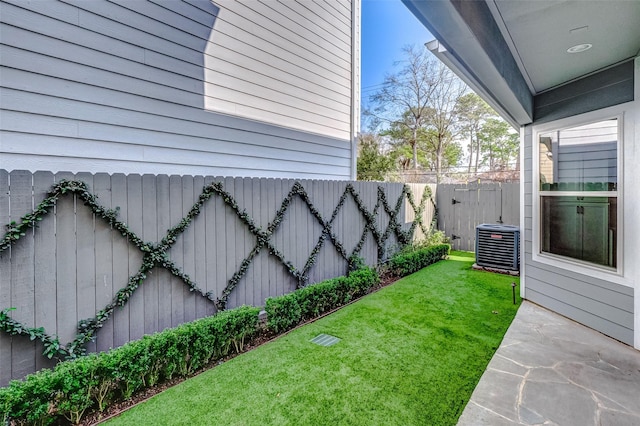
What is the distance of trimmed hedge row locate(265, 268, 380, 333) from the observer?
3.43m

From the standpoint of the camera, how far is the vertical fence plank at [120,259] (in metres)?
2.53

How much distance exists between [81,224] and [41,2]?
6.81 feet

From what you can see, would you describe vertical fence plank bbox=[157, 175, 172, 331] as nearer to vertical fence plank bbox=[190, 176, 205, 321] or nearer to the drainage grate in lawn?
vertical fence plank bbox=[190, 176, 205, 321]

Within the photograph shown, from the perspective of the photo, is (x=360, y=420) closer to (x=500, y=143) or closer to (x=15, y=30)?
(x=15, y=30)

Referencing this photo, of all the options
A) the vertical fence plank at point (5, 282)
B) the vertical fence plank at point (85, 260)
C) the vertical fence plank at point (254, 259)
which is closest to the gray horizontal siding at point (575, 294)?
the vertical fence plank at point (254, 259)

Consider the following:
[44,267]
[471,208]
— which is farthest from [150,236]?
[471,208]

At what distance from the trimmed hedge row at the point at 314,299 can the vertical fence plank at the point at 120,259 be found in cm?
135

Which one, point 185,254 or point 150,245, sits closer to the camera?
point 150,245

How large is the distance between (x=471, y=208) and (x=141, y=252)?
7805 millimetres

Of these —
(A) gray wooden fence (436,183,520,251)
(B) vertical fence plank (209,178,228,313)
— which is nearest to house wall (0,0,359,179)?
(B) vertical fence plank (209,178,228,313)

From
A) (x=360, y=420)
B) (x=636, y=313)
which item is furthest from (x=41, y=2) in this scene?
(x=636, y=313)

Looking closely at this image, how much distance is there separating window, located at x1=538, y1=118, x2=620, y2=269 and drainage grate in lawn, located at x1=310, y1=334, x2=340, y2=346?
3.05 meters

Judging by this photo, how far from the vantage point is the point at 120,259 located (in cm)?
256

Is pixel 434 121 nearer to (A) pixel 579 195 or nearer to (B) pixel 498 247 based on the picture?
(B) pixel 498 247
